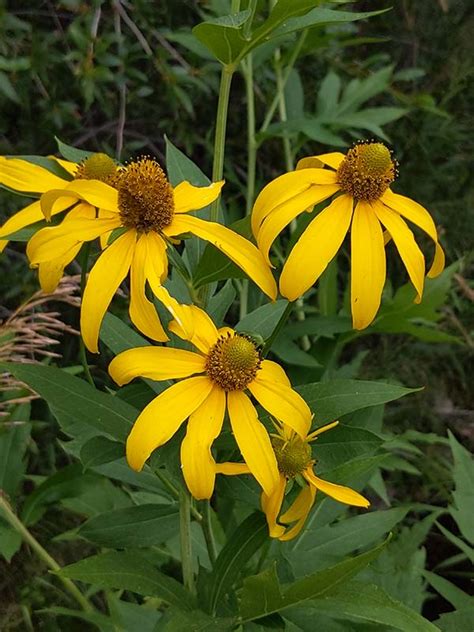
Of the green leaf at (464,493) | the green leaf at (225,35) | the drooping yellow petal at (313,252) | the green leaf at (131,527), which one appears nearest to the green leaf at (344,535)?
the green leaf at (464,493)

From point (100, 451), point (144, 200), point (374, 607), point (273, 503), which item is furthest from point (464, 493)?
point (144, 200)

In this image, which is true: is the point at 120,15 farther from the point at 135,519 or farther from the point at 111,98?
the point at 135,519

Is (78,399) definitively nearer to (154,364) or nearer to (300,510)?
(154,364)

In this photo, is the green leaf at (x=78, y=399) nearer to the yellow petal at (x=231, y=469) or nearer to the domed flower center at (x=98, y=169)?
the yellow petal at (x=231, y=469)

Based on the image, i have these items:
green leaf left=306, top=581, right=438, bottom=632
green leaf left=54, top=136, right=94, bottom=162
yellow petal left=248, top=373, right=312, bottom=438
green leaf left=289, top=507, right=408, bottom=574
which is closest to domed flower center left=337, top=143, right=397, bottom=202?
yellow petal left=248, top=373, right=312, bottom=438

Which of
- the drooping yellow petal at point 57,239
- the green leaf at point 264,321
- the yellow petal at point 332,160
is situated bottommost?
the green leaf at point 264,321

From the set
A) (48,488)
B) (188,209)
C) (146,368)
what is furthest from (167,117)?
(146,368)
